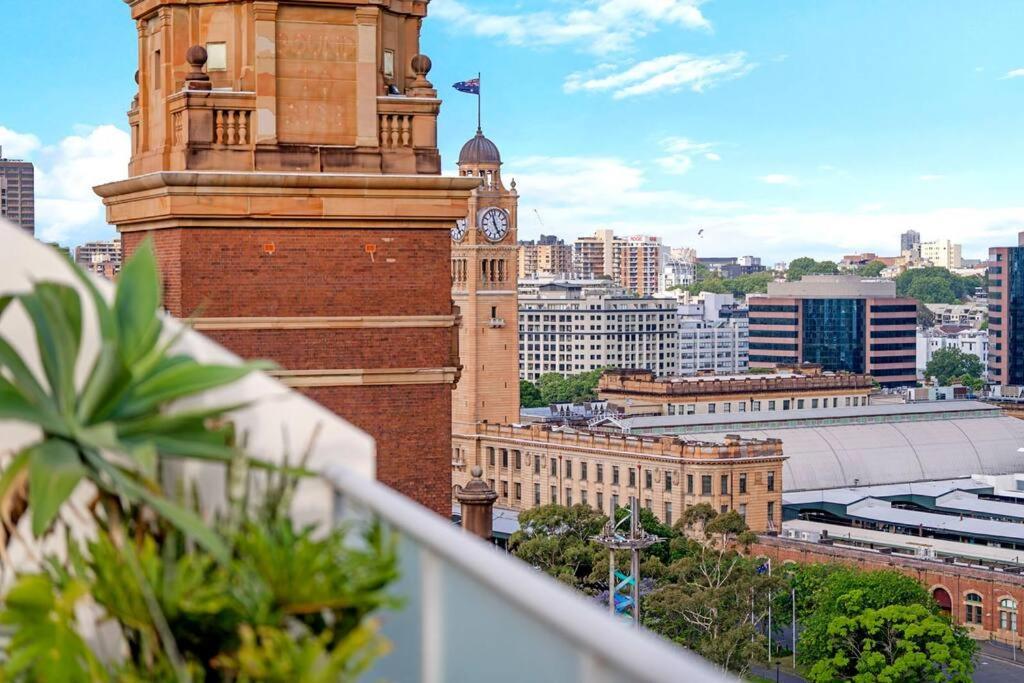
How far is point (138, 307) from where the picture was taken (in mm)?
A: 6406

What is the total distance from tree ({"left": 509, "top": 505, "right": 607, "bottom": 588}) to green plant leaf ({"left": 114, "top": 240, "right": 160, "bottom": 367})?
72.9 metres

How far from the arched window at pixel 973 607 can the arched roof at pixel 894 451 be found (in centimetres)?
3910

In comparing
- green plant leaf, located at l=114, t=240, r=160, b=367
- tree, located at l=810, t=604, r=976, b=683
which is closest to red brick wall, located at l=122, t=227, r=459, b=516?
green plant leaf, located at l=114, t=240, r=160, b=367

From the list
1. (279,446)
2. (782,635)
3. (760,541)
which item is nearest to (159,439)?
(279,446)

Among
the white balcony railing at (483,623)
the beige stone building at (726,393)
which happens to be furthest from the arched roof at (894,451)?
the white balcony railing at (483,623)

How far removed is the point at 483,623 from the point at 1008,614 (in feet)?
312

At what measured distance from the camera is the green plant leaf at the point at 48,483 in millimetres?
5895

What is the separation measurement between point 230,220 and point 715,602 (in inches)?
2271

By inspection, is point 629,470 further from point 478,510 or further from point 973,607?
point 478,510

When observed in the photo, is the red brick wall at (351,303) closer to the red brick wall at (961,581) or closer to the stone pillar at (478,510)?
the stone pillar at (478,510)

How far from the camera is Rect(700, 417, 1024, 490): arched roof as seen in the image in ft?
459

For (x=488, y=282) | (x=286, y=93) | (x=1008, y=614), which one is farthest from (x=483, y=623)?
(x=488, y=282)

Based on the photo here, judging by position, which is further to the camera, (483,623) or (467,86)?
(467,86)

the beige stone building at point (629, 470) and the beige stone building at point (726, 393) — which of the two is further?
the beige stone building at point (726, 393)
